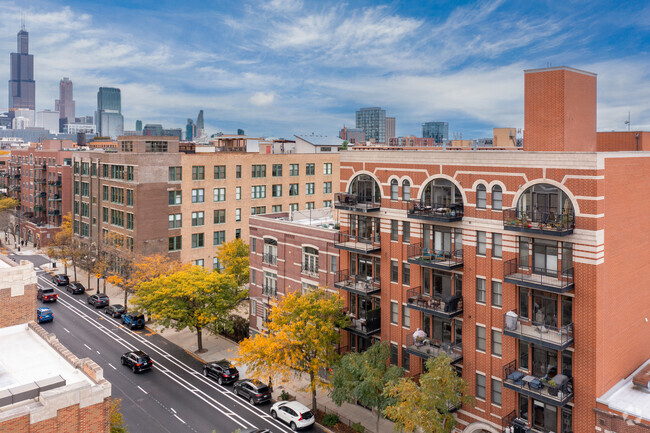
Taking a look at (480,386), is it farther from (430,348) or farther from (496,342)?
(430,348)

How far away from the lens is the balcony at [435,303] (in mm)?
33688

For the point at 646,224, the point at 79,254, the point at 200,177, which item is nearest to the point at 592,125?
the point at 646,224

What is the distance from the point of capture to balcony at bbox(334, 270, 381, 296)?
39312 millimetres

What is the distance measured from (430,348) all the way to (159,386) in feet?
77.5

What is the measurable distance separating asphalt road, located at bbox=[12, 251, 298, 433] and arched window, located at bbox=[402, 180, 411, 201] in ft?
61.3

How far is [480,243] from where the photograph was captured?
33.4 metres

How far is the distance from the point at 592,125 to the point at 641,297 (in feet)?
38.1

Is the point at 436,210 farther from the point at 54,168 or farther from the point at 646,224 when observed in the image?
the point at 54,168

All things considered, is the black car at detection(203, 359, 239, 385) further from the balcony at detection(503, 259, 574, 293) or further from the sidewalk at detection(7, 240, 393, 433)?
the balcony at detection(503, 259, 574, 293)

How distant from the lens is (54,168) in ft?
341

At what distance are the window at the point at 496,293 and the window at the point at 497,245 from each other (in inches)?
67.4

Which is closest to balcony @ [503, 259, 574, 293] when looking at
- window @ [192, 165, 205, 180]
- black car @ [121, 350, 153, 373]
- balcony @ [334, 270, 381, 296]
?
balcony @ [334, 270, 381, 296]

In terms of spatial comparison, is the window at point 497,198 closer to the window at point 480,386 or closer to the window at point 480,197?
the window at point 480,197

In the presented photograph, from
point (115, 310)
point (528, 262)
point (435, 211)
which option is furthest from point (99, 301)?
point (528, 262)
